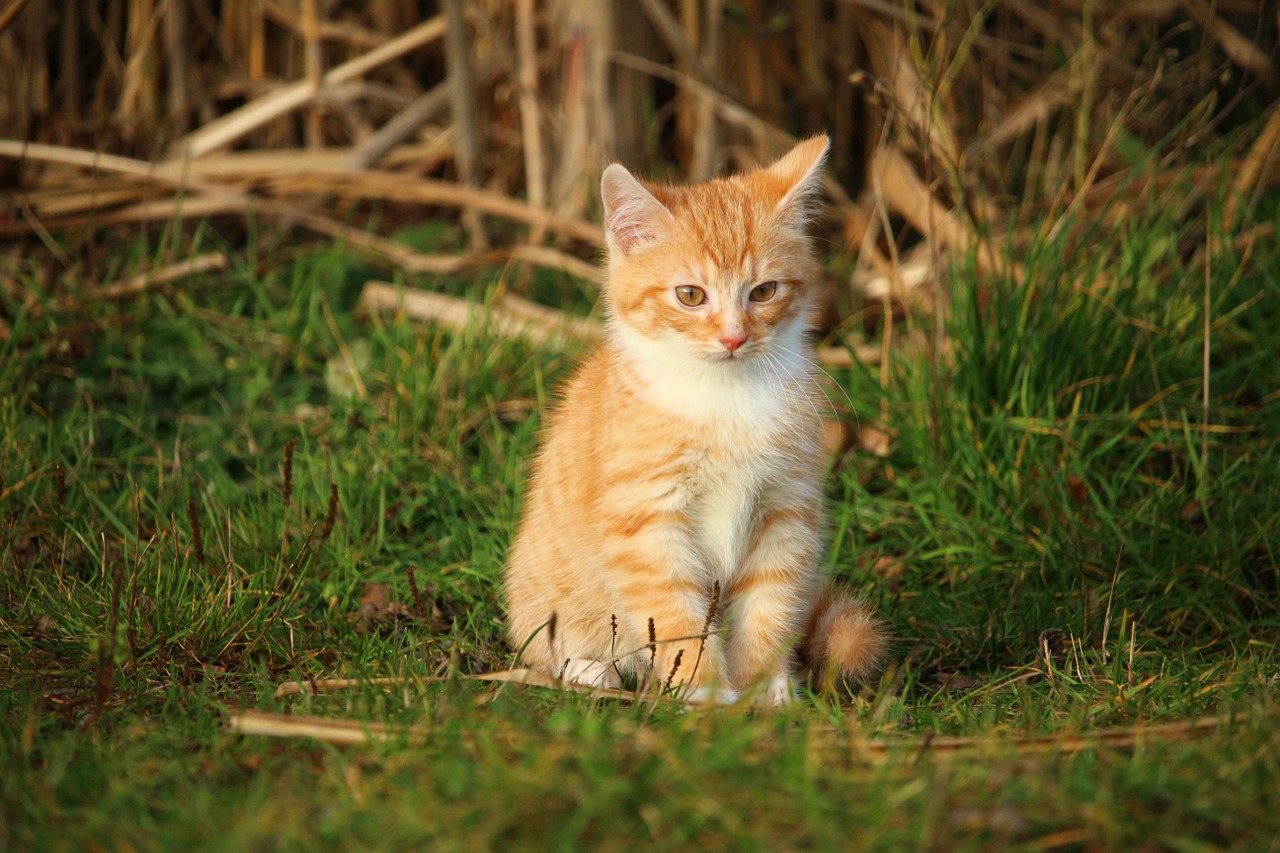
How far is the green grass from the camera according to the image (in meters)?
1.79

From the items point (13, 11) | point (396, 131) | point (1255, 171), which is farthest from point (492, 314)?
point (1255, 171)

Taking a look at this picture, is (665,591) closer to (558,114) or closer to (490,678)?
(490,678)

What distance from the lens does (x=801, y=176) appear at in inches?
115

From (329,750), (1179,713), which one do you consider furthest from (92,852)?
(1179,713)

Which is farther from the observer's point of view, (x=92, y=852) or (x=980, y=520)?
(x=980, y=520)

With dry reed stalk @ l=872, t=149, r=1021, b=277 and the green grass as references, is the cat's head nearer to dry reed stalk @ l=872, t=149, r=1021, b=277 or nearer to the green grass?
dry reed stalk @ l=872, t=149, r=1021, b=277

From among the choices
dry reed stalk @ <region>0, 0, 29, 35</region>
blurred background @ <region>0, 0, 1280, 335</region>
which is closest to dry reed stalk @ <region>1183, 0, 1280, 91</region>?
blurred background @ <region>0, 0, 1280, 335</region>

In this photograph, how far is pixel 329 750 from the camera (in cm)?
210

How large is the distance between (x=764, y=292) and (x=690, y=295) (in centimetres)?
19

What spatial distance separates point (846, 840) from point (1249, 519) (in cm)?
221

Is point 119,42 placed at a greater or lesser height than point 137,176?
greater

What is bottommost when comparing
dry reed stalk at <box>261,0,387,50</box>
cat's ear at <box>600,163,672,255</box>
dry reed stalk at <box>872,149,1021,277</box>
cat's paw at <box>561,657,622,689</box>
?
cat's paw at <box>561,657,622,689</box>

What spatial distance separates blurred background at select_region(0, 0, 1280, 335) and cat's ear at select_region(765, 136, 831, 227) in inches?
43.7

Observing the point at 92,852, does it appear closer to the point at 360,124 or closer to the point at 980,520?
the point at 980,520
